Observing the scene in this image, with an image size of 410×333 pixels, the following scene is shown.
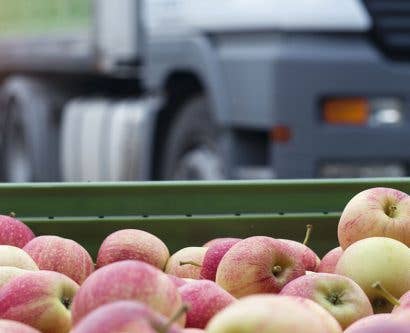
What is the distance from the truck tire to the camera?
946 cm

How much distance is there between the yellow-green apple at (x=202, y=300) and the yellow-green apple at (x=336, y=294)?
15 centimetres

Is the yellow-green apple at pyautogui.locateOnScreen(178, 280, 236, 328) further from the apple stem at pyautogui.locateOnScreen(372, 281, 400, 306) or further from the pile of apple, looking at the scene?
the apple stem at pyautogui.locateOnScreen(372, 281, 400, 306)

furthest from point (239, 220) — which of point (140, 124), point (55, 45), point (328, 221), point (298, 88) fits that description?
point (55, 45)

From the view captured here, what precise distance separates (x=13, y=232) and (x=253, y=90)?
3704mm

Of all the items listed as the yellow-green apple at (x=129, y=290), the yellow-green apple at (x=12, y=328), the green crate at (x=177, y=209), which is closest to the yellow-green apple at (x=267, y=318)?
the yellow-green apple at (x=129, y=290)

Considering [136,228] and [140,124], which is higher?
[136,228]

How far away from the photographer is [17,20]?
10.6m

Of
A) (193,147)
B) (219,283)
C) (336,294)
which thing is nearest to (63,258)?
(219,283)

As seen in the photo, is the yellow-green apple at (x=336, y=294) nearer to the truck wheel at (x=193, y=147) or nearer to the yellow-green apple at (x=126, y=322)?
the yellow-green apple at (x=126, y=322)

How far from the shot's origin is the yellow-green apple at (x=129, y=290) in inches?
79.6

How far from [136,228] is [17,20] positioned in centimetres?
769

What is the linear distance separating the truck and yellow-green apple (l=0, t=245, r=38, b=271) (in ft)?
12.4

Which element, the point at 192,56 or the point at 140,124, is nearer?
the point at 192,56

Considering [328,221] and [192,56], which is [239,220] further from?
[192,56]
